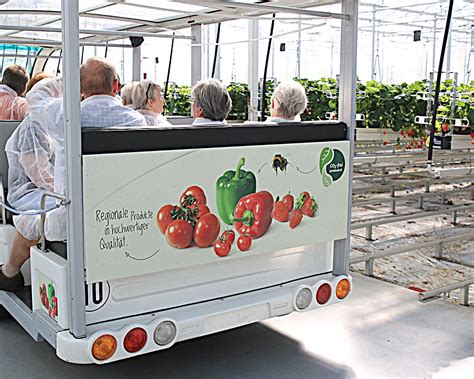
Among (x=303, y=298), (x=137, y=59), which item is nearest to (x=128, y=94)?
(x=303, y=298)

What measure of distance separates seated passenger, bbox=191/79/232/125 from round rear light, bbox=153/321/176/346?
0.95m

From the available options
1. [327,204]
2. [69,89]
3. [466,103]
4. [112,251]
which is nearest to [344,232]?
[327,204]

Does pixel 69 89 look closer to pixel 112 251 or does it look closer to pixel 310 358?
pixel 112 251

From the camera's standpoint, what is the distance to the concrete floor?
3148 mm

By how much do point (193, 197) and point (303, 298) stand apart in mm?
801

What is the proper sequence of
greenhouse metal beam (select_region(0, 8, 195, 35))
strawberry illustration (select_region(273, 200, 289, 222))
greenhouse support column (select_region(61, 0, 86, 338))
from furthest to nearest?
greenhouse metal beam (select_region(0, 8, 195, 35))
strawberry illustration (select_region(273, 200, 289, 222))
greenhouse support column (select_region(61, 0, 86, 338))

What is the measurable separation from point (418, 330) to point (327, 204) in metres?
1.04

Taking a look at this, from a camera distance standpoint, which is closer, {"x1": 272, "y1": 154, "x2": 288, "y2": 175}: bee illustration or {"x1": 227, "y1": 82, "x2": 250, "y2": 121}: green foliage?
{"x1": 272, "y1": 154, "x2": 288, "y2": 175}: bee illustration

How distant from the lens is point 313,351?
3414 mm

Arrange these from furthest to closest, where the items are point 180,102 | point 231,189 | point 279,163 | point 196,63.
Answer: point 180,102, point 196,63, point 279,163, point 231,189

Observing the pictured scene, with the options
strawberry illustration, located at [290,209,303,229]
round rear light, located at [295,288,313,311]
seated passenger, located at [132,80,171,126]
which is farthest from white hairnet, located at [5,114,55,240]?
round rear light, located at [295,288,313,311]

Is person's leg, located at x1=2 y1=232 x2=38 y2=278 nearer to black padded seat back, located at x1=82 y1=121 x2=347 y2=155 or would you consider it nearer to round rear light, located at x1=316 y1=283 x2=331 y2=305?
black padded seat back, located at x1=82 y1=121 x2=347 y2=155

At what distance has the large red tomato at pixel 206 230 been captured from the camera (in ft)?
9.18

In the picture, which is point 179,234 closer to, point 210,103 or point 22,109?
point 210,103
